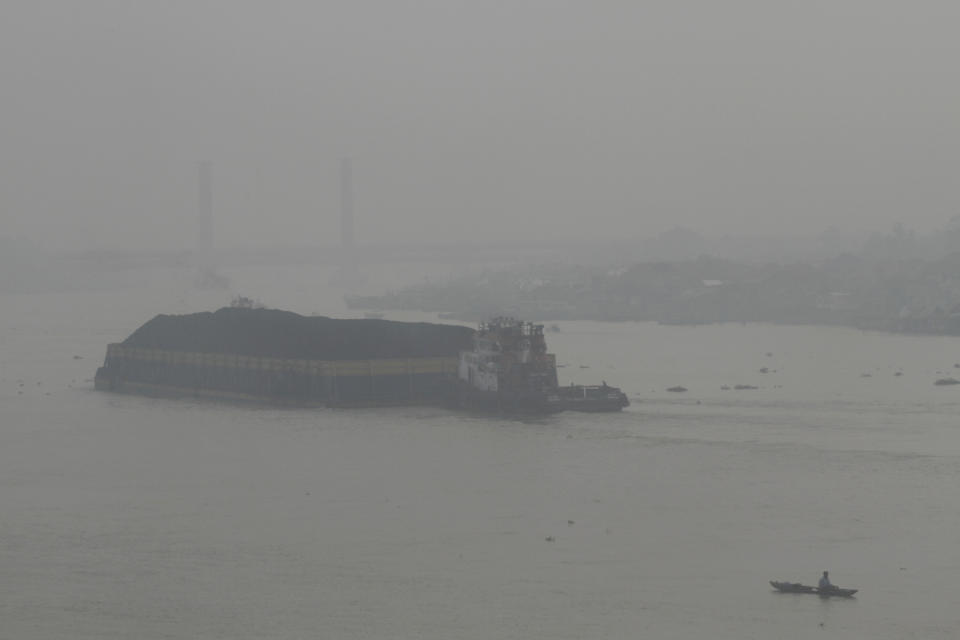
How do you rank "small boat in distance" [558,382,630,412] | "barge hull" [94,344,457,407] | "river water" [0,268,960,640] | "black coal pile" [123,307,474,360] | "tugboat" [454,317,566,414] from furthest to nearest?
"black coal pile" [123,307,474,360], "barge hull" [94,344,457,407], "small boat in distance" [558,382,630,412], "tugboat" [454,317,566,414], "river water" [0,268,960,640]

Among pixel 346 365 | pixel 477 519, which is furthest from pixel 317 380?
pixel 477 519

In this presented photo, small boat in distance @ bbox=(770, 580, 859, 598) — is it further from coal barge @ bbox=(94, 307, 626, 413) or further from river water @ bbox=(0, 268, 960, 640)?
coal barge @ bbox=(94, 307, 626, 413)

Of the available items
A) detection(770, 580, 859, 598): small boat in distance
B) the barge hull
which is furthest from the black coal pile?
detection(770, 580, 859, 598): small boat in distance

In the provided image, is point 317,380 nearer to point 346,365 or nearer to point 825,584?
point 346,365

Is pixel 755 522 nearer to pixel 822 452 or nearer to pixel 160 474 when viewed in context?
pixel 822 452

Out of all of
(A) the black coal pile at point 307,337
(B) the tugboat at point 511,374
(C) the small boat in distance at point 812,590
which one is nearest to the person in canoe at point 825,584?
(C) the small boat in distance at point 812,590

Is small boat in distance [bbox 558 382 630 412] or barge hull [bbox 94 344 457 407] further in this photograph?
barge hull [bbox 94 344 457 407]

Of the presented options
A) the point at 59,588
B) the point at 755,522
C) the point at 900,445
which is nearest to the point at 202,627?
the point at 59,588

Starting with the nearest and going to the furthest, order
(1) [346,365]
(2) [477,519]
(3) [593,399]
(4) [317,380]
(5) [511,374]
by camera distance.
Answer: (2) [477,519] < (5) [511,374] < (3) [593,399] < (1) [346,365] < (4) [317,380]
